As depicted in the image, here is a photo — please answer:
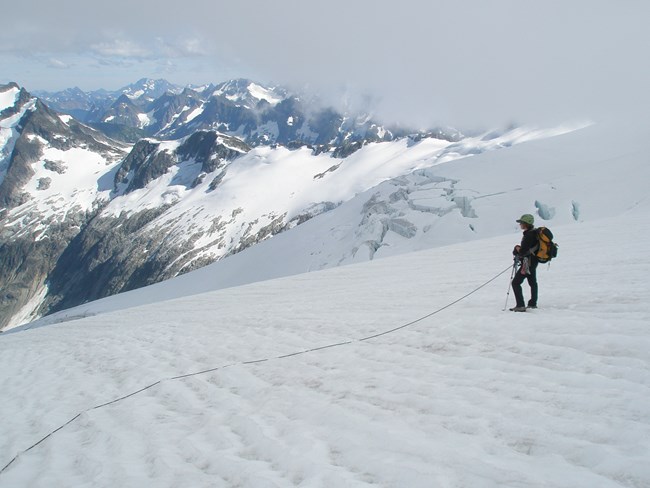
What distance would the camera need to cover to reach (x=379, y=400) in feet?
20.5

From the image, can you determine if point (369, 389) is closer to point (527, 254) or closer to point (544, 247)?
point (527, 254)

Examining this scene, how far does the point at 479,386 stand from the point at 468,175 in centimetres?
3860

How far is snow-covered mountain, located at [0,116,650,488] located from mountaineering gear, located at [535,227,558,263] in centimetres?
114

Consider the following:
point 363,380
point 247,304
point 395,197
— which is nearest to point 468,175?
point 395,197

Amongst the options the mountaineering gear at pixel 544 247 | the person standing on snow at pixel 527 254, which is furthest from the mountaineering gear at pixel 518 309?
the mountaineering gear at pixel 544 247

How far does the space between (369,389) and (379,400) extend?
0.44m

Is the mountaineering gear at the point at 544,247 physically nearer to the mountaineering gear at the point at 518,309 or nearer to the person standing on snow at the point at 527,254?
the person standing on snow at the point at 527,254

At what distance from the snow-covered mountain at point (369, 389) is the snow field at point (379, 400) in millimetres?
28

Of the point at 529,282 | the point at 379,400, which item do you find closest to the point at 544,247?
the point at 529,282

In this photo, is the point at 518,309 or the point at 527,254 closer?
the point at 527,254

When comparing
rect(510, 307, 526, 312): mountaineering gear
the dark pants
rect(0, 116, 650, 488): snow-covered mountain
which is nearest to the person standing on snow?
the dark pants

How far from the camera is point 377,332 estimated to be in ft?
31.8

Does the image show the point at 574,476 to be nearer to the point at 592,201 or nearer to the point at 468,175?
the point at 592,201

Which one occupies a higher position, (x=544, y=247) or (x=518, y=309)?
(x=544, y=247)
